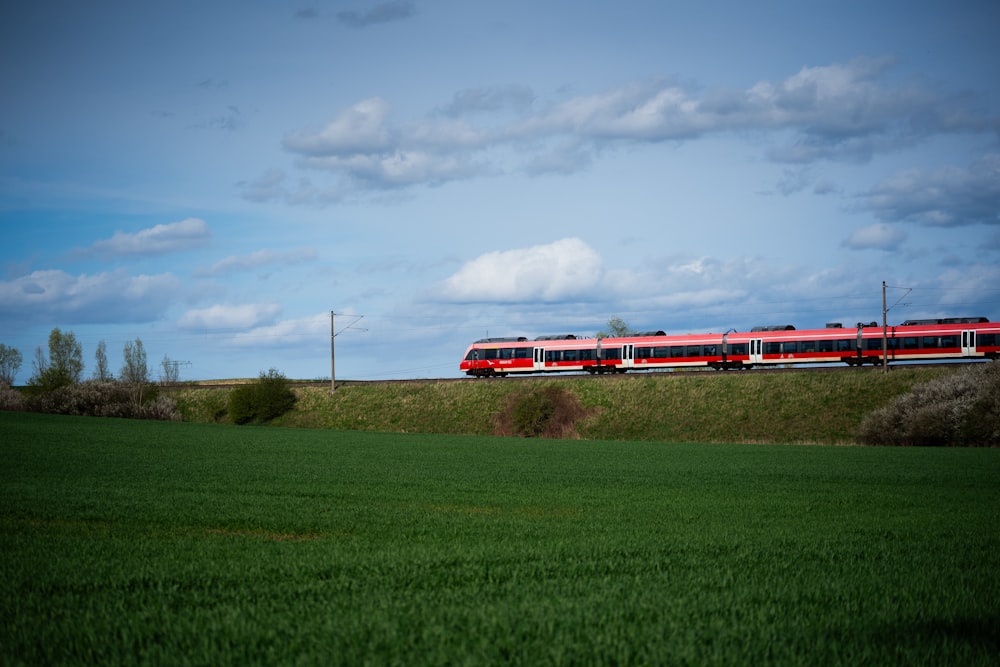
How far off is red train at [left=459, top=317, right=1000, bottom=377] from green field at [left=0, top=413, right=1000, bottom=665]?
40.5m

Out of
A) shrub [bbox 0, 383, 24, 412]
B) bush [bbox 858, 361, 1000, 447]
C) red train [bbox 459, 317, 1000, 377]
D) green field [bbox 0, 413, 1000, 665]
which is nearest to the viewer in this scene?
green field [bbox 0, 413, 1000, 665]

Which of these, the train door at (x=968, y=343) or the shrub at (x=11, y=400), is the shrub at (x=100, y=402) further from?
the train door at (x=968, y=343)

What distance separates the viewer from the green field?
5.93m

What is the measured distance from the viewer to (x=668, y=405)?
190 feet

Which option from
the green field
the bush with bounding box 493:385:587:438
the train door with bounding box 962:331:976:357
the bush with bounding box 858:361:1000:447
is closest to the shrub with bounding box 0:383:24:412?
the bush with bounding box 493:385:587:438

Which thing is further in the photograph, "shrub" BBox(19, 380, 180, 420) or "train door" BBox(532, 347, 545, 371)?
"shrub" BBox(19, 380, 180, 420)

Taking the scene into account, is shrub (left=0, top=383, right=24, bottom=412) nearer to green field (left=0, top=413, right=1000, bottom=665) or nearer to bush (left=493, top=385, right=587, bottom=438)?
bush (left=493, top=385, right=587, bottom=438)

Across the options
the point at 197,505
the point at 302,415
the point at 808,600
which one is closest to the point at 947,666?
the point at 808,600

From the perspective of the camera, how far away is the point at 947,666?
5.61 m

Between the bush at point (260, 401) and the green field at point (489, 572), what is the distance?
4922cm

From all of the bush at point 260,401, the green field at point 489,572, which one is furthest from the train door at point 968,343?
the bush at point 260,401

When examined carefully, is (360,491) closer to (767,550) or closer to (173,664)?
(767,550)

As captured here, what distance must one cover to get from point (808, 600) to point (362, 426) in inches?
2335

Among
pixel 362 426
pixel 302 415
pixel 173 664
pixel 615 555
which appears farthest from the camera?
pixel 302 415
